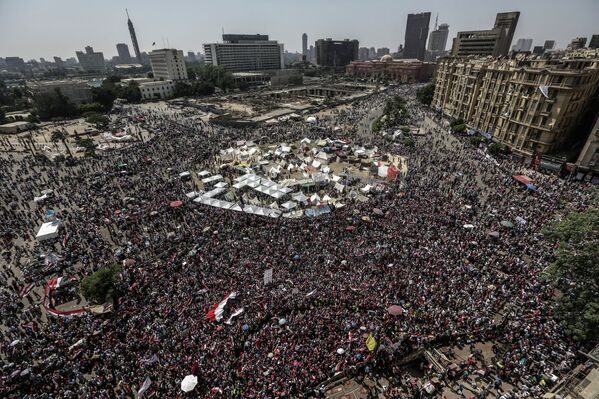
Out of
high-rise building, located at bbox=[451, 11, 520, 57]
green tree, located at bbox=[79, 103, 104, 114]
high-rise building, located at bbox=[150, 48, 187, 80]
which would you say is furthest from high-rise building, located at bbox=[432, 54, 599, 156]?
high-rise building, located at bbox=[150, 48, 187, 80]

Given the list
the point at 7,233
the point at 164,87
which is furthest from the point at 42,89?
the point at 7,233

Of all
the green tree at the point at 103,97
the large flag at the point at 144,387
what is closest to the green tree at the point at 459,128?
the large flag at the point at 144,387

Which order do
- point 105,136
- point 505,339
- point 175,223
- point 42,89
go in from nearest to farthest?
1. point 505,339
2. point 175,223
3. point 105,136
4. point 42,89

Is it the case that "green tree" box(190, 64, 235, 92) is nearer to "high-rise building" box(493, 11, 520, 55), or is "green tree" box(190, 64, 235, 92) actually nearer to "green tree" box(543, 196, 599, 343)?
"high-rise building" box(493, 11, 520, 55)

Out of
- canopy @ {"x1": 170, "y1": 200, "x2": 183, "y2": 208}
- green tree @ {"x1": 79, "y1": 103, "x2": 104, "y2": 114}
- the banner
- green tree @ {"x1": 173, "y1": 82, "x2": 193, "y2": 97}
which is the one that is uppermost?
green tree @ {"x1": 173, "y1": 82, "x2": 193, "y2": 97}

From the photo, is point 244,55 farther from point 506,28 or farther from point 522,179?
point 522,179

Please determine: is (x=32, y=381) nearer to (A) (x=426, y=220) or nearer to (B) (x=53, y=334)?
(B) (x=53, y=334)
